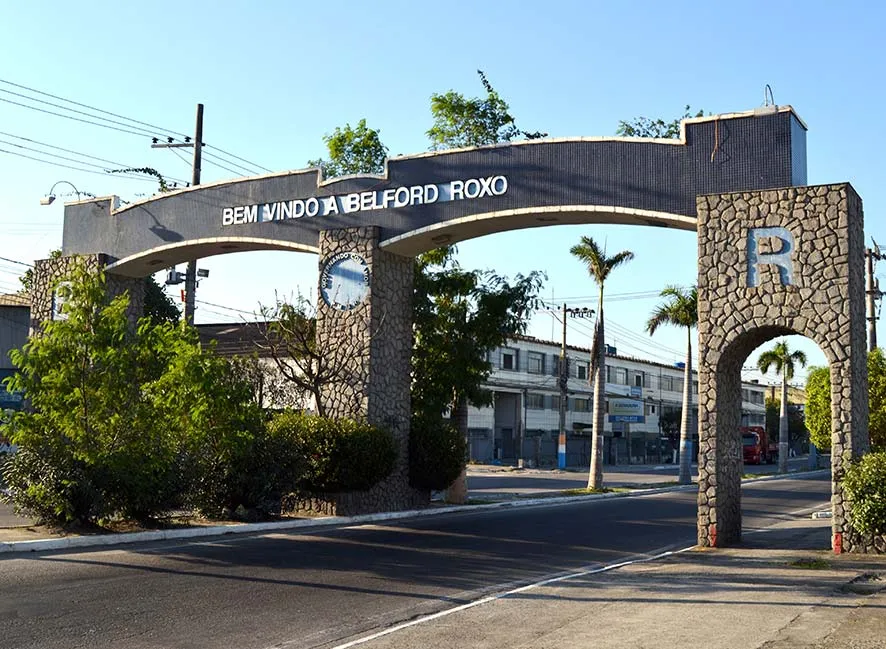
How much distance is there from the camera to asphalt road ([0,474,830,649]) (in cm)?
965

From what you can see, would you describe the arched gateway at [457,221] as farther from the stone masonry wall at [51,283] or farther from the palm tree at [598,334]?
the palm tree at [598,334]

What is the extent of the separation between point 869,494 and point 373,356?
37.1 ft

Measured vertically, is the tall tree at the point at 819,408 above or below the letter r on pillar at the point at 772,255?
below

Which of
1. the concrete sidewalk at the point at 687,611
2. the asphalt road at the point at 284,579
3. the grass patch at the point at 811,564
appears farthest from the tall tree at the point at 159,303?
the grass patch at the point at 811,564

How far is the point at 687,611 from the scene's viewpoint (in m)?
11.1

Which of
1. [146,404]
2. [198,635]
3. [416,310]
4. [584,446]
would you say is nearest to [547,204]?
[416,310]

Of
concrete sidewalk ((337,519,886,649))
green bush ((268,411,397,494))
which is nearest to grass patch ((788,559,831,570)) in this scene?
concrete sidewalk ((337,519,886,649))

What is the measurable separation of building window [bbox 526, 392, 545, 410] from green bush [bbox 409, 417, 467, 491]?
150ft

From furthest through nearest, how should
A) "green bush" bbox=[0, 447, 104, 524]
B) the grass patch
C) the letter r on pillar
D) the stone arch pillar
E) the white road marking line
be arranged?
the letter r on pillar < the stone arch pillar < "green bush" bbox=[0, 447, 104, 524] < the grass patch < the white road marking line

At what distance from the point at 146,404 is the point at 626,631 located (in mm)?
10978

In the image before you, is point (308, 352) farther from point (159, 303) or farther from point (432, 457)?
point (159, 303)

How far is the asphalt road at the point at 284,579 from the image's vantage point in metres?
9.65

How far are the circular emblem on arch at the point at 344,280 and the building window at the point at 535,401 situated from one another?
155 ft

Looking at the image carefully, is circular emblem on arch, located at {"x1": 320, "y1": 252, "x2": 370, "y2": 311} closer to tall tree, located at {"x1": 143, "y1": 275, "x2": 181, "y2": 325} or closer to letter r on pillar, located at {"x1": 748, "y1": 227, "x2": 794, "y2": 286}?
letter r on pillar, located at {"x1": 748, "y1": 227, "x2": 794, "y2": 286}
